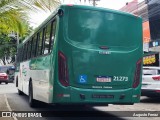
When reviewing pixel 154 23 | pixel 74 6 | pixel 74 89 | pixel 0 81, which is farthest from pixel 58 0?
pixel 0 81

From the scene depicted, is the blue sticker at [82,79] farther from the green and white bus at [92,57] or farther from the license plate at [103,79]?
the license plate at [103,79]

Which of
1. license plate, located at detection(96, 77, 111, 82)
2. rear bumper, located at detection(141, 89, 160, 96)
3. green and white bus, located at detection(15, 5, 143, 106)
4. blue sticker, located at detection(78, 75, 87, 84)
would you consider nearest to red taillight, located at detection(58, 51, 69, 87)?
green and white bus, located at detection(15, 5, 143, 106)

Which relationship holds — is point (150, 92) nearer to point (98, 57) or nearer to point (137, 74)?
point (137, 74)

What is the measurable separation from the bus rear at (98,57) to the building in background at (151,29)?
25.3 m

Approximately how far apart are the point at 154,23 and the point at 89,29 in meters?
27.2

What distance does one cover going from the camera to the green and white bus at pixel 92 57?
877 centimetres

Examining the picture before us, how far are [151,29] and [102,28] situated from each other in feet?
90.4

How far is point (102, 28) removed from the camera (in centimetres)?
920

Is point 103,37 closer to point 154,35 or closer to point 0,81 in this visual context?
point 154,35

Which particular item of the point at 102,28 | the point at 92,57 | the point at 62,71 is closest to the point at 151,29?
the point at 102,28

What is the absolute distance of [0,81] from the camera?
39531 mm

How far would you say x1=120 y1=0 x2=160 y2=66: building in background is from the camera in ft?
113

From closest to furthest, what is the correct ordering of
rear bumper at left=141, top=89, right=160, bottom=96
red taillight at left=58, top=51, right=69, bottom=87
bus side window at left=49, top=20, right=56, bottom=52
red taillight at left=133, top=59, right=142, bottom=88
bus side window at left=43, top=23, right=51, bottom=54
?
red taillight at left=58, top=51, right=69, bottom=87 → bus side window at left=49, top=20, right=56, bottom=52 → red taillight at left=133, top=59, right=142, bottom=88 → bus side window at left=43, top=23, right=51, bottom=54 → rear bumper at left=141, top=89, right=160, bottom=96

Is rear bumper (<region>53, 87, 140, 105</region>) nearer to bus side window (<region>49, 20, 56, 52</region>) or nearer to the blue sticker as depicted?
the blue sticker
